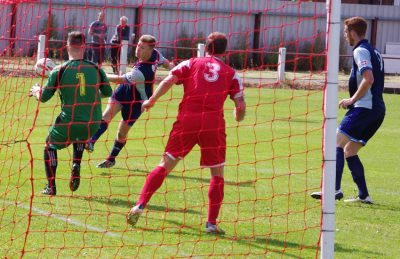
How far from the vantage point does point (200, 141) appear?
8.16 m

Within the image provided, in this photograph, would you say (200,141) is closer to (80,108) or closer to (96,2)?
(80,108)

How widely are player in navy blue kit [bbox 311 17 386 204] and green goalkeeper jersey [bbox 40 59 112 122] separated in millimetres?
2512

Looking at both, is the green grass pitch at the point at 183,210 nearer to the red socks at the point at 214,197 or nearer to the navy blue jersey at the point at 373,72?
the red socks at the point at 214,197

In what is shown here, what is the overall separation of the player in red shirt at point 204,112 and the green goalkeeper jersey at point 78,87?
4.82ft

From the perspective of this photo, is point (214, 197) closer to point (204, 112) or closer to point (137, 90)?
point (204, 112)

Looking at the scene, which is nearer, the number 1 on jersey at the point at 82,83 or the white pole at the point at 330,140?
the white pole at the point at 330,140

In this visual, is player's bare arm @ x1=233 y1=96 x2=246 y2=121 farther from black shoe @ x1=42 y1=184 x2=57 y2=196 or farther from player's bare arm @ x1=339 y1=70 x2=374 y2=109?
black shoe @ x1=42 y1=184 x2=57 y2=196

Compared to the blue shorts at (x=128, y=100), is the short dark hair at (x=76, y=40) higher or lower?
higher

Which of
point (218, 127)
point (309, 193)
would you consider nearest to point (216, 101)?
point (218, 127)

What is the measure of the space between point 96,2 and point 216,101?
77.3 ft

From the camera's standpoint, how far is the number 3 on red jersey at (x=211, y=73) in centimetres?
806

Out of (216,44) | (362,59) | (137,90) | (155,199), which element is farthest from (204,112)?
(137,90)

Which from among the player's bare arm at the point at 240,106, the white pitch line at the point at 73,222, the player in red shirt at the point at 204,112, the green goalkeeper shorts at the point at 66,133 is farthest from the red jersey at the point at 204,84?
the green goalkeeper shorts at the point at 66,133

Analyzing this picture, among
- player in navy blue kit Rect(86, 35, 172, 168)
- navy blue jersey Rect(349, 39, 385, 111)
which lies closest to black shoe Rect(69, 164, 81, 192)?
player in navy blue kit Rect(86, 35, 172, 168)
